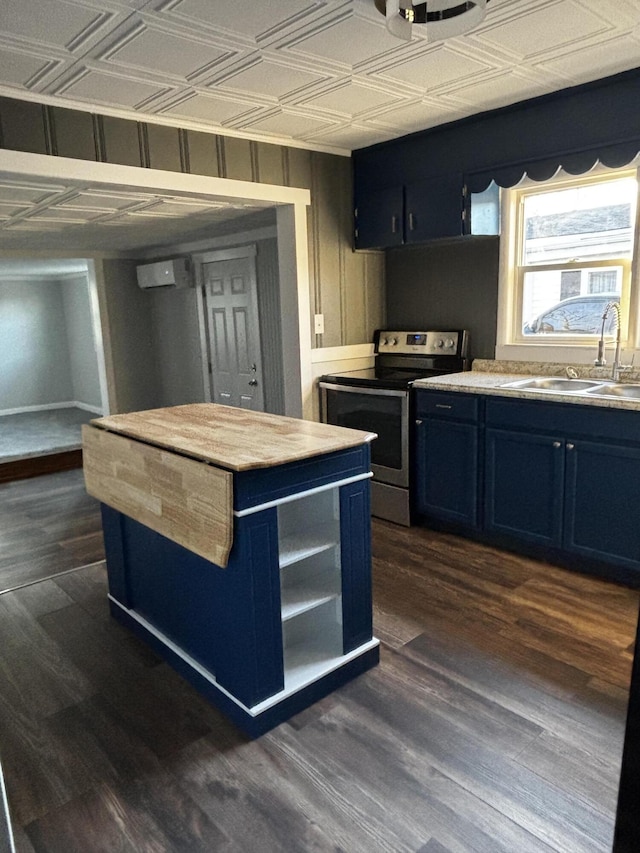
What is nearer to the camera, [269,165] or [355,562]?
[355,562]

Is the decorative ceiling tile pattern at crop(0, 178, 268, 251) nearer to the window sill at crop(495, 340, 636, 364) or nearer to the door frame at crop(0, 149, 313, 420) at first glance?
the door frame at crop(0, 149, 313, 420)

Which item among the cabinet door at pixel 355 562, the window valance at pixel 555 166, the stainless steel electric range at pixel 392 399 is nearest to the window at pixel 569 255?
the window valance at pixel 555 166

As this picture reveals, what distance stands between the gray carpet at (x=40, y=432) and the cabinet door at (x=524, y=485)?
4271mm

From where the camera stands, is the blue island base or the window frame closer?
the blue island base

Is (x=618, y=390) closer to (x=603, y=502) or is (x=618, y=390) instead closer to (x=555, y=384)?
(x=555, y=384)

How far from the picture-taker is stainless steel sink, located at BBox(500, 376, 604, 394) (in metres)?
3.24

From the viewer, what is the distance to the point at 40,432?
6930mm

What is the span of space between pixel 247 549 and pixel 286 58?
6.29 feet

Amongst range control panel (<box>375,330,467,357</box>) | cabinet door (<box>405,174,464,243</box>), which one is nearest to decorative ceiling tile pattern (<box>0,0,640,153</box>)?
cabinet door (<box>405,174,464,243</box>)

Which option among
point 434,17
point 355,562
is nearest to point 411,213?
point 434,17

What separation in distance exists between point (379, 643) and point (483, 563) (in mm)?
1041

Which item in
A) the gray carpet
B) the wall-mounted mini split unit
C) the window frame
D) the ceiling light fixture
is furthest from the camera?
the gray carpet

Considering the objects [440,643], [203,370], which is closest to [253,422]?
[440,643]

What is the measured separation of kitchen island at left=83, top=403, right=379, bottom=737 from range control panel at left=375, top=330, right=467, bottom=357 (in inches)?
70.6
